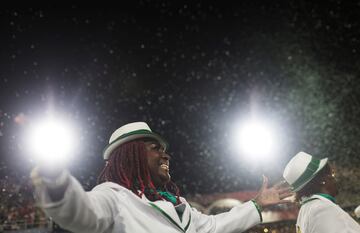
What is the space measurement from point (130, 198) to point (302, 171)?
220cm

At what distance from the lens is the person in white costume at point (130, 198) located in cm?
195

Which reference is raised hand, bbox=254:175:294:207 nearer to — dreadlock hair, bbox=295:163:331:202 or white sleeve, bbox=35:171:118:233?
dreadlock hair, bbox=295:163:331:202

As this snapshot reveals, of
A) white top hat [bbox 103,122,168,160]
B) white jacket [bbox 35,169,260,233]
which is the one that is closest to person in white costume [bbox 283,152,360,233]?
white jacket [bbox 35,169,260,233]

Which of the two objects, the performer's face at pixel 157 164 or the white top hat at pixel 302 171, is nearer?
the performer's face at pixel 157 164

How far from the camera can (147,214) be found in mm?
2691

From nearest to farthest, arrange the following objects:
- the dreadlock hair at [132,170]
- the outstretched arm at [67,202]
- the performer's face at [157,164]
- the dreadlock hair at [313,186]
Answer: the outstretched arm at [67,202] < the dreadlock hair at [132,170] < the performer's face at [157,164] < the dreadlock hair at [313,186]

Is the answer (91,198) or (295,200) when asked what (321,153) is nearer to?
(295,200)

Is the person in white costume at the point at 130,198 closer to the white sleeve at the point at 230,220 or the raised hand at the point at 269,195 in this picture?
the white sleeve at the point at 230,220

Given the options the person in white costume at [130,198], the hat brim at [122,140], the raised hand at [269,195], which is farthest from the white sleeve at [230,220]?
the hat brim at [122,140]

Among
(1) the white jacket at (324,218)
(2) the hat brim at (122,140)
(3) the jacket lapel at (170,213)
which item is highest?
(2) the hat brim at (122,140)

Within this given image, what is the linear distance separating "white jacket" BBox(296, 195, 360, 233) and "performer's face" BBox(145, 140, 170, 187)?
61.4 inches

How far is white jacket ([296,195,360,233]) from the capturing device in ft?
11.5

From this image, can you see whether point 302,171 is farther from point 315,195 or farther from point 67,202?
point 67,202

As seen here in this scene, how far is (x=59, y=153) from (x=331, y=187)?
3071mm
